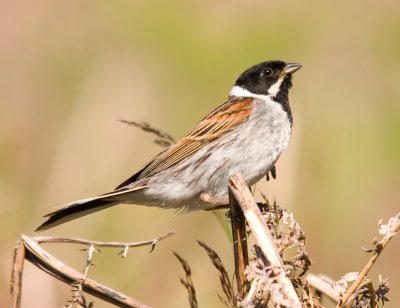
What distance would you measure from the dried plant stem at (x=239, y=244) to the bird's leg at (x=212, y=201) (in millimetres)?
1327

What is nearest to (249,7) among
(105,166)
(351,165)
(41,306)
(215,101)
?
(215,101)

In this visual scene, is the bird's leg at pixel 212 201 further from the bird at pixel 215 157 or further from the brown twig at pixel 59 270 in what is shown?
the brown twig at pixel 59 270

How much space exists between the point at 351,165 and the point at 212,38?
258 centimetres

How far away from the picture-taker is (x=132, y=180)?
15.4 ft

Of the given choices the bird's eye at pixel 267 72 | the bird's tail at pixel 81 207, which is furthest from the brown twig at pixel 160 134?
the bird's eye at pixel 267 72

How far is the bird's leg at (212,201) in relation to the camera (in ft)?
14.3

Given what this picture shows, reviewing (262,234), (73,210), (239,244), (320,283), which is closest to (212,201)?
(73,210)

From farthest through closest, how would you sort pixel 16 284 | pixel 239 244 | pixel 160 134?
pixel 160 134 < pixel 239 244 < pixel 16 284

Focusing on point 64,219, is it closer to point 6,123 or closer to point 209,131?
point 209,131

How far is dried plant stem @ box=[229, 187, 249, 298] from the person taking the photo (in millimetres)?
2711

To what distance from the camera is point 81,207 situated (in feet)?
13.2

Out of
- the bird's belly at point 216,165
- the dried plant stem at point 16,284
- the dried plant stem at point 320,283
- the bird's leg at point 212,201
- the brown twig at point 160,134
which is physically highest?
the brown twig at point 160,134

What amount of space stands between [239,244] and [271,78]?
2.30 m

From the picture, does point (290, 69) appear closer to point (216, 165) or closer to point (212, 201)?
point (216, 165)
